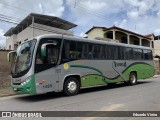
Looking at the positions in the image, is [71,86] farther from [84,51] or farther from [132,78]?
[132,78]

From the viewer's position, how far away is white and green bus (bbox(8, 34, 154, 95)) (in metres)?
11.4

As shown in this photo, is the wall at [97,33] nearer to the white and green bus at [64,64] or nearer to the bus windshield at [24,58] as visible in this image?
the white and green bus at [64,64]

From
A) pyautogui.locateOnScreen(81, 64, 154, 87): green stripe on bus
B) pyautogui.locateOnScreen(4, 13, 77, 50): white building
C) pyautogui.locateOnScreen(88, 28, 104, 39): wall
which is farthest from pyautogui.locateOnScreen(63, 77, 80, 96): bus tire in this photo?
pyautogui.locateOnScreen(88, 28, 104, 39): wall

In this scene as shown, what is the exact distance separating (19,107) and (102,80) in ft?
21.9

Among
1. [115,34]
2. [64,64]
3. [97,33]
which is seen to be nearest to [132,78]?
[64,64]

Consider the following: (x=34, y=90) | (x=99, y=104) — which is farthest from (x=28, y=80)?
(x=99, y=104)

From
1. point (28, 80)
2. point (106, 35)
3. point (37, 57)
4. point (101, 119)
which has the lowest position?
point (101, 119)

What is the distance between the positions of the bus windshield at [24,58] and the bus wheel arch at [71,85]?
2.32m

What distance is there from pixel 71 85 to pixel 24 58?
2821mm

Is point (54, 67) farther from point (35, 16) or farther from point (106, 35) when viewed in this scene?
Answer: point (106, 35)

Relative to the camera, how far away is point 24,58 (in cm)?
1182

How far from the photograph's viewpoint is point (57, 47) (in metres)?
12.3

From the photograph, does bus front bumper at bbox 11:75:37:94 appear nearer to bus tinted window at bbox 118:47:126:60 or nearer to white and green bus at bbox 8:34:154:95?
white and green bus at bbox 8:34:154:95

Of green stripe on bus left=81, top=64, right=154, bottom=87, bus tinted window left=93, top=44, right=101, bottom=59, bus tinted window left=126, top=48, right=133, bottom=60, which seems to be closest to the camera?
green stripe on bus left=81, top=64, right=154, bottom=87
